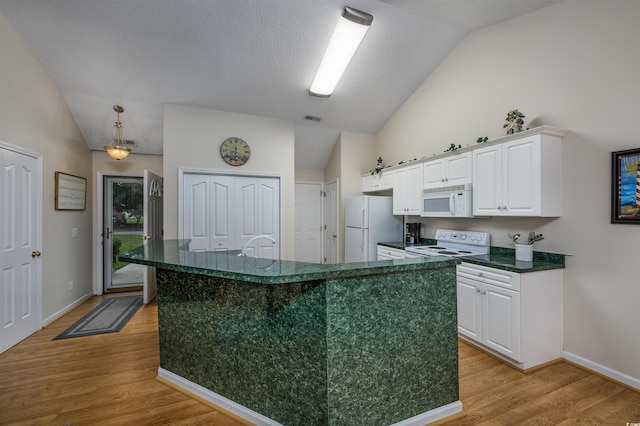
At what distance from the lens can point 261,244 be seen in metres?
4.50

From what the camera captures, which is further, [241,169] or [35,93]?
[241,169]

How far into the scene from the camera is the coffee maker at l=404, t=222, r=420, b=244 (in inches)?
169

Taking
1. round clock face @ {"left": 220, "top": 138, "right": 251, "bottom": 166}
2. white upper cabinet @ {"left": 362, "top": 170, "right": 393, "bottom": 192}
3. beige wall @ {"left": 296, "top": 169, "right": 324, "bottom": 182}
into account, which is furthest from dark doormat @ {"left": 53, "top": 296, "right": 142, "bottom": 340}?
white upper cabinet @ {"left": 362, "top": 170, "right": 393, "bottom": 192}

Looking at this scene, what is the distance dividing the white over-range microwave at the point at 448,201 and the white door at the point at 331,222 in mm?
1848

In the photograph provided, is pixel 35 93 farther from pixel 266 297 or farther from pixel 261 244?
pixel 266 297

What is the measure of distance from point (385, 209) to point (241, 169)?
235 cm

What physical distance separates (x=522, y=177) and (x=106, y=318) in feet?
16.3

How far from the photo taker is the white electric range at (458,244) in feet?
10.7

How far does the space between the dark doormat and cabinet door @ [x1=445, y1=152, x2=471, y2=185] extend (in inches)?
168

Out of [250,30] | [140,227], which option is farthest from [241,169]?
[140,227]

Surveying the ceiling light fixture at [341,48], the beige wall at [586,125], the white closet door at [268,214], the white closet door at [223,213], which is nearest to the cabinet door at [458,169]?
→ the beige wall at [586,125]

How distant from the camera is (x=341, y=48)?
319 centimetres

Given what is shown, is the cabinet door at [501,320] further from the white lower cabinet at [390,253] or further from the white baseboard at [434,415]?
the white lower cabinet at [390,253]

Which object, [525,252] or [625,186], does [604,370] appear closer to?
[525,252]
